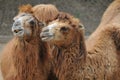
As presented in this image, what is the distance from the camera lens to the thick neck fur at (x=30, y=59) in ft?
18.3

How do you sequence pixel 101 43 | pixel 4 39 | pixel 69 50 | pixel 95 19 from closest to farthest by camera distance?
pixel 69 50, pixel 101 43, pixel 4 39, pixel 95 19

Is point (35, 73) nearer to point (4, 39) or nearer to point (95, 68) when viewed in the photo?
point (95, 68)

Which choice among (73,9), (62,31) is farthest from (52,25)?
(73,9)

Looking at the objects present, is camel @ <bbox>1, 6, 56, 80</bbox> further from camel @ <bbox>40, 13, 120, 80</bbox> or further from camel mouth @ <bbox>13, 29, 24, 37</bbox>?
camel @ <bbox>40, 13, 120, 80</bbox>

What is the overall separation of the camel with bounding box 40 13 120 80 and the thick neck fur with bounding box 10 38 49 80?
0.94ft

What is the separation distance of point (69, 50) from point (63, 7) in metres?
8.23

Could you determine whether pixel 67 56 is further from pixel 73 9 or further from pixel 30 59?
pixel 73 9

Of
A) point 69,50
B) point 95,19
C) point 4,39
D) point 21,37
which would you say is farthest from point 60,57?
point 95,19

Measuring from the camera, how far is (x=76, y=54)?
544 centimetres

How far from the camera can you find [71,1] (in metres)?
13.8

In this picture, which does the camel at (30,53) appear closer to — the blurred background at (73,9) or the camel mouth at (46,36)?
the camel mouth at (46,36)

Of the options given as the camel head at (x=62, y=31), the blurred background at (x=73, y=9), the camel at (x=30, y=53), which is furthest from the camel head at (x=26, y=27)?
the blurred background at (x=73, y=9)

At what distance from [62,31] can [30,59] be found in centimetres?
57

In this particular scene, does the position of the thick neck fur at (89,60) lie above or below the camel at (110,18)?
below
